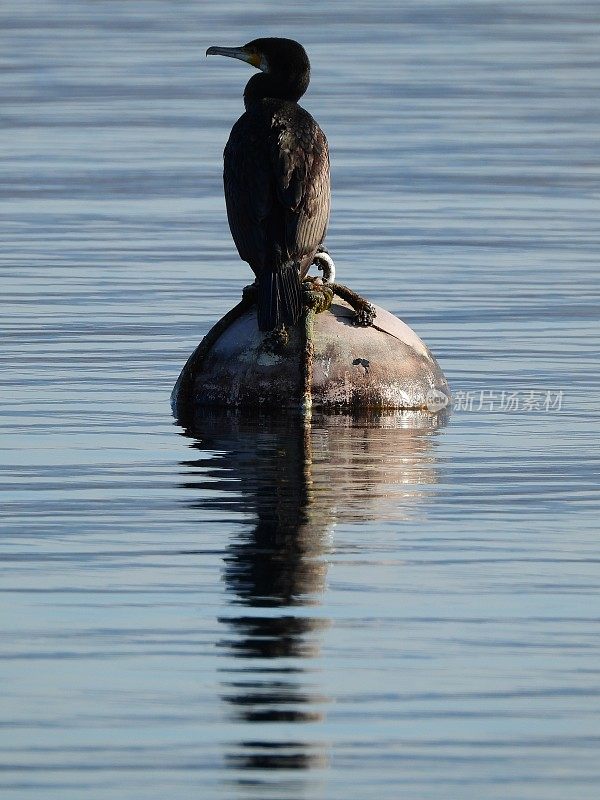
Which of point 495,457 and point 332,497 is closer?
point 332,497

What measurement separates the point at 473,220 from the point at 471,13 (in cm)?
2462

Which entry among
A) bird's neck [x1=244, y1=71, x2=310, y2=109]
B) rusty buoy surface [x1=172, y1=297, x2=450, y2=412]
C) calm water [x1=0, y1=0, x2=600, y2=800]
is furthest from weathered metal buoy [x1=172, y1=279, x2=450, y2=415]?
bird's neck [x1=244, y1=71, x2=310, y2=109]

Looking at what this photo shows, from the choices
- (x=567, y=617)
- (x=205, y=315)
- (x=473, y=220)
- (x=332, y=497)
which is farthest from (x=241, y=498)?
(x=473, y=220)

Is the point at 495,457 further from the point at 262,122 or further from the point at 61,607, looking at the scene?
the point at 61,607

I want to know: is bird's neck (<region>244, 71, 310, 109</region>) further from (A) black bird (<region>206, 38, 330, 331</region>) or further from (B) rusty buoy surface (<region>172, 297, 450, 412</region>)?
(B) rusty buoy surface (<region>172, 297, 450, 412</region>)

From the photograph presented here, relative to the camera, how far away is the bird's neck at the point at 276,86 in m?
11.8

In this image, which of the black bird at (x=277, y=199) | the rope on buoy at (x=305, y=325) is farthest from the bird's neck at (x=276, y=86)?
the rope on buoy at (x=305, y=325)

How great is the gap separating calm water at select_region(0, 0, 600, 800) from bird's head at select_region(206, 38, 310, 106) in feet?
5.35

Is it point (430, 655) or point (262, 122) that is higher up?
point (262, 122)

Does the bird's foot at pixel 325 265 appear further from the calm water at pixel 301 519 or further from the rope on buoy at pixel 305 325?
the calm water at pixel 301 519

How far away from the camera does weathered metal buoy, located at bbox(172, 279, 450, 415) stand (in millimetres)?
11375

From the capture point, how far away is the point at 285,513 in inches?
370

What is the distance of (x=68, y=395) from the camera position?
12.4 meters

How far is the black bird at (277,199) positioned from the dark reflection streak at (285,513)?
0.59 m
